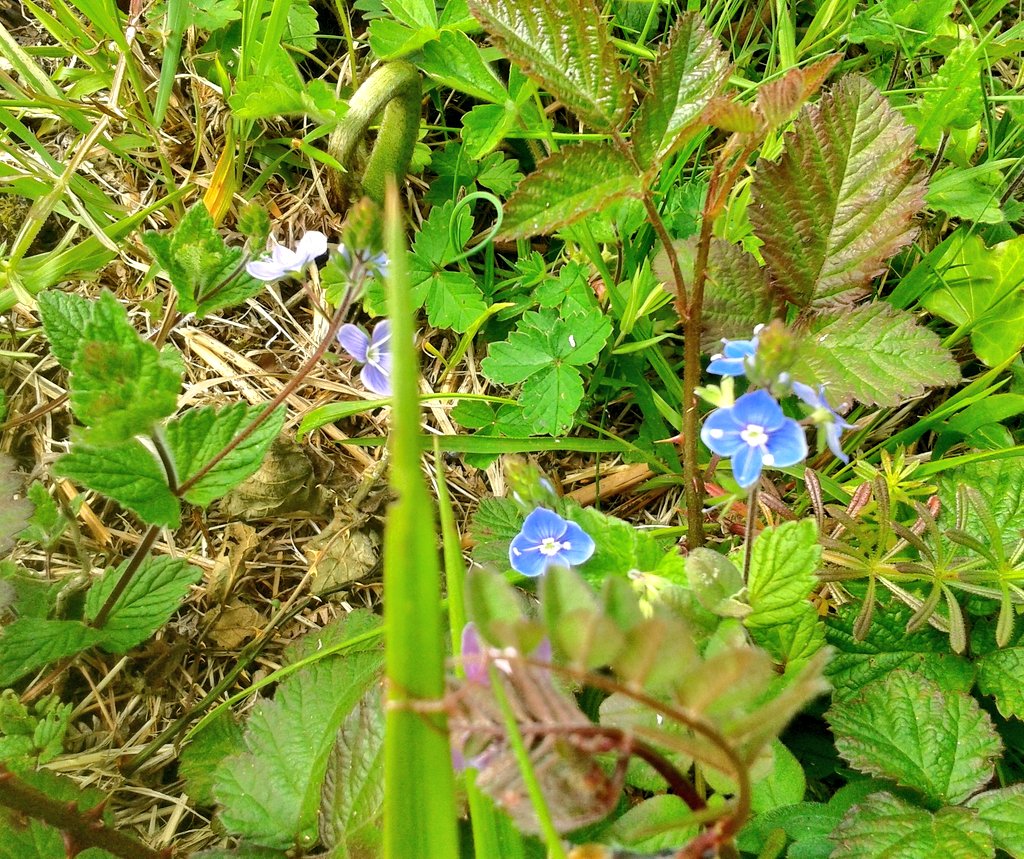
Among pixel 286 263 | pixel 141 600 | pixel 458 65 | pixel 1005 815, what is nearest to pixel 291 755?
pixel 141 600

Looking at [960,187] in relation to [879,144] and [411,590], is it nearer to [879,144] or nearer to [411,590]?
[879,144]

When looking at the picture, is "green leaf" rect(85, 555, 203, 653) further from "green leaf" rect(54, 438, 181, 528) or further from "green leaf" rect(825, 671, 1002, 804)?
"green leaf" rect(825, 671, 1002, 804)

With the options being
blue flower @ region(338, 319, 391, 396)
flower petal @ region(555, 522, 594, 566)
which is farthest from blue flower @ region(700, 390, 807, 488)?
blue flower @ region(338, 319, 391, 396)

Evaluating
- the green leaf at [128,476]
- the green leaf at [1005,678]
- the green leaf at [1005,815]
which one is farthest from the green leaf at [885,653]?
the green leaf at [128,476]

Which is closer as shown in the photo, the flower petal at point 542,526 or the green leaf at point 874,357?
the flower petal at point 542,526

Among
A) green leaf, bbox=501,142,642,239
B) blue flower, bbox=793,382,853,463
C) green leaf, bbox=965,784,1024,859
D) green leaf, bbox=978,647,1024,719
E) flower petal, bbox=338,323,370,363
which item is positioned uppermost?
green leaf, bbox=501,142,642,239

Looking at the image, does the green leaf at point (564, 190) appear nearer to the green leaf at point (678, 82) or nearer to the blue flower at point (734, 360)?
the green leaf at point (678, 82)

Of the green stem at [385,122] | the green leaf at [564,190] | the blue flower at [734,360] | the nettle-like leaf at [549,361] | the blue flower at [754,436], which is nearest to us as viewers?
the blue flower at [754,436]
